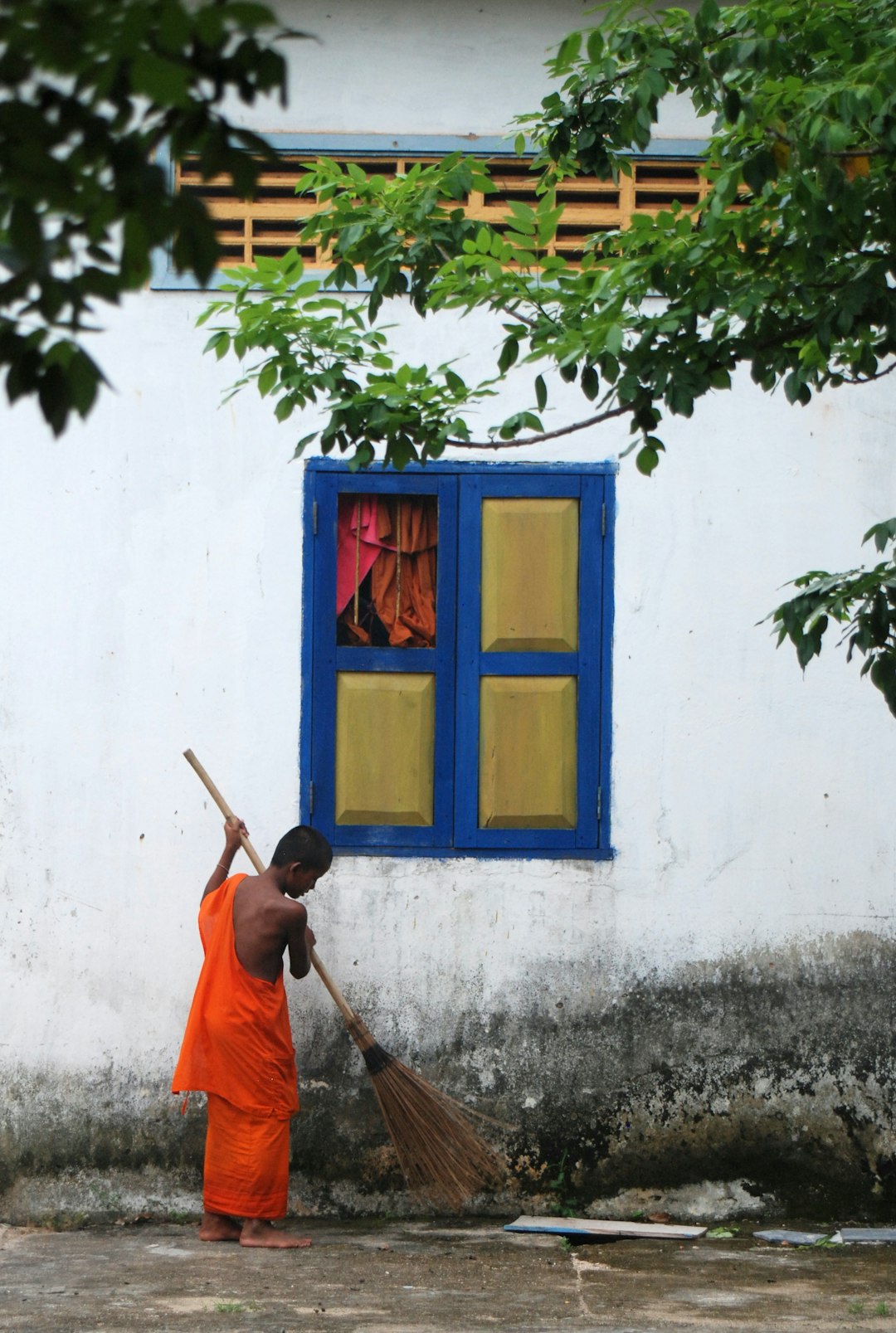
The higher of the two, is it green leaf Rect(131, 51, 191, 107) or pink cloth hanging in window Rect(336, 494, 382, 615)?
pink cloth hanging in window Rect(336, 494, 382, 615)

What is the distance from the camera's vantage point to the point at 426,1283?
4527 millimetres

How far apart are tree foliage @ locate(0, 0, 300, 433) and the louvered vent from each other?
3.97 meters

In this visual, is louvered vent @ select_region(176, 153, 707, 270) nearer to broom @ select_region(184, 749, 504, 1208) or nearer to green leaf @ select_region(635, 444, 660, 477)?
broom @ select_region(184, 749, 504, 1208)

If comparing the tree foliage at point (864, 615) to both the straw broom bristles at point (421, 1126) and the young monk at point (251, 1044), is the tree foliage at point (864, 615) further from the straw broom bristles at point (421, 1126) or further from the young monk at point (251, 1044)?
the straw broom bristles at point (421, 1126)

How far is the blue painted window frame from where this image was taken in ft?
17.9

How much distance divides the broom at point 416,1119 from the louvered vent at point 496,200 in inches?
80.9

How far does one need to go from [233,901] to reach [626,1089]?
1654 mm

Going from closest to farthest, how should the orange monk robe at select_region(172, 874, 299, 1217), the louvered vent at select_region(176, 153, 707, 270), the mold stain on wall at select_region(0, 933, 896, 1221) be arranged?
the orange monk robe at select_region(172, 874, 299, 1217), the mold stain on wall at select_region(0, 933, 896, 1221), the louvered vent at select_region(176, 153, 707, 270)

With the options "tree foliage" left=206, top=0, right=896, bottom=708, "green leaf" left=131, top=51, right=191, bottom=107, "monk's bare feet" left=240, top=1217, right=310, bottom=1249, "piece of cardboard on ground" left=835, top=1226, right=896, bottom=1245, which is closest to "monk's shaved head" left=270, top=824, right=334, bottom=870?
"monk's bare feet" left=240, top=1217, right=310, bottom=1249

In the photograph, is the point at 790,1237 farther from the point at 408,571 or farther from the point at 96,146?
the point at 96,146

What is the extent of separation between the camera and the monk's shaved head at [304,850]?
502 centimetres

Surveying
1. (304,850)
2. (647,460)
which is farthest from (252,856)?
(647,460)

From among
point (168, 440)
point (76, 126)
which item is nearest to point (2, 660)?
point (168, 440)

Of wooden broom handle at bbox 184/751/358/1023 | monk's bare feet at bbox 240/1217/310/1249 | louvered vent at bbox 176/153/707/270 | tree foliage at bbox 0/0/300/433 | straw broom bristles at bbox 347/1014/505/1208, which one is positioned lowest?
monk's bare feet at bbox 240/1217/310/1249
